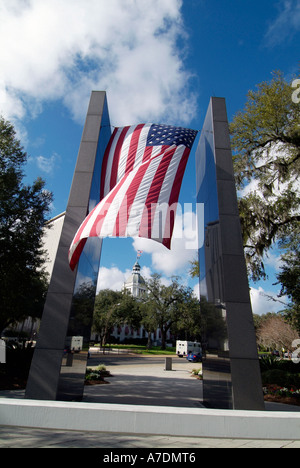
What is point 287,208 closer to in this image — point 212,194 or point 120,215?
point 212,194

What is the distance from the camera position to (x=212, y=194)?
9.03 meters

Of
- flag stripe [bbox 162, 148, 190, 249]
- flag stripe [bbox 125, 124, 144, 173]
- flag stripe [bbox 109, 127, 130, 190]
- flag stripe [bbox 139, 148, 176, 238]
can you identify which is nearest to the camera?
flag stripe [bbox 139, 148, 176, 238]

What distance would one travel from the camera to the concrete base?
486 cm

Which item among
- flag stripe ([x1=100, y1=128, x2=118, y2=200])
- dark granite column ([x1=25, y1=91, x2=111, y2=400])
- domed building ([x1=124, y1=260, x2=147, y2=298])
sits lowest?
dark granite column ([x1=25, y1=91, x2=111, y2=400])

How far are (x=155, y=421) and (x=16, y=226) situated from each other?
13.1 m

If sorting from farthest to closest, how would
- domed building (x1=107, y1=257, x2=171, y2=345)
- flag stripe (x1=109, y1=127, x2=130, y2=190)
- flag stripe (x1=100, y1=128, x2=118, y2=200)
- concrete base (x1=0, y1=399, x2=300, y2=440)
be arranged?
1. domed building (x1=107, y1=257, x2=171, y2=345)
2. flag stripe (x1=100, y1=128, x2=118, y2=200)
3. flag stripe (x1=109, y1=127, x2=130, y2=190)
4. concrete base (x1=0, y1=399, x2=300, y2=440)

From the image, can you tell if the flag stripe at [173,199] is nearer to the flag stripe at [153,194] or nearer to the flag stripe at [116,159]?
the flag stripe at [153,194]

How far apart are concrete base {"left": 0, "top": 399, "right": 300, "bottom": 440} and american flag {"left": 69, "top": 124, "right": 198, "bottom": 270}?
3136 millimetres

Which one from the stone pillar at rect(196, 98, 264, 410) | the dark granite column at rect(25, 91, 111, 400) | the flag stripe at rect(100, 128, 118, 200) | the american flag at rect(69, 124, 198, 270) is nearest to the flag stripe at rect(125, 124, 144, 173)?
the american flag at rect(69, 124, 198, 270)

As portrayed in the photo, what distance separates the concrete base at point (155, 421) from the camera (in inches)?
191

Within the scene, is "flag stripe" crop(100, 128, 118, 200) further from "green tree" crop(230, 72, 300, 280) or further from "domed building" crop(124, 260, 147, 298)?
"domed building" crop(124, 260, 147, 298)

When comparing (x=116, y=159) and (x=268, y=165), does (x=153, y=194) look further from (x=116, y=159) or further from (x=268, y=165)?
(x=268, y=165)

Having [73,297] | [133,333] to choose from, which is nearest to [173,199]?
[73,297]

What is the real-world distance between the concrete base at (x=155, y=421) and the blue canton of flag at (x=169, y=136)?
6941mm
